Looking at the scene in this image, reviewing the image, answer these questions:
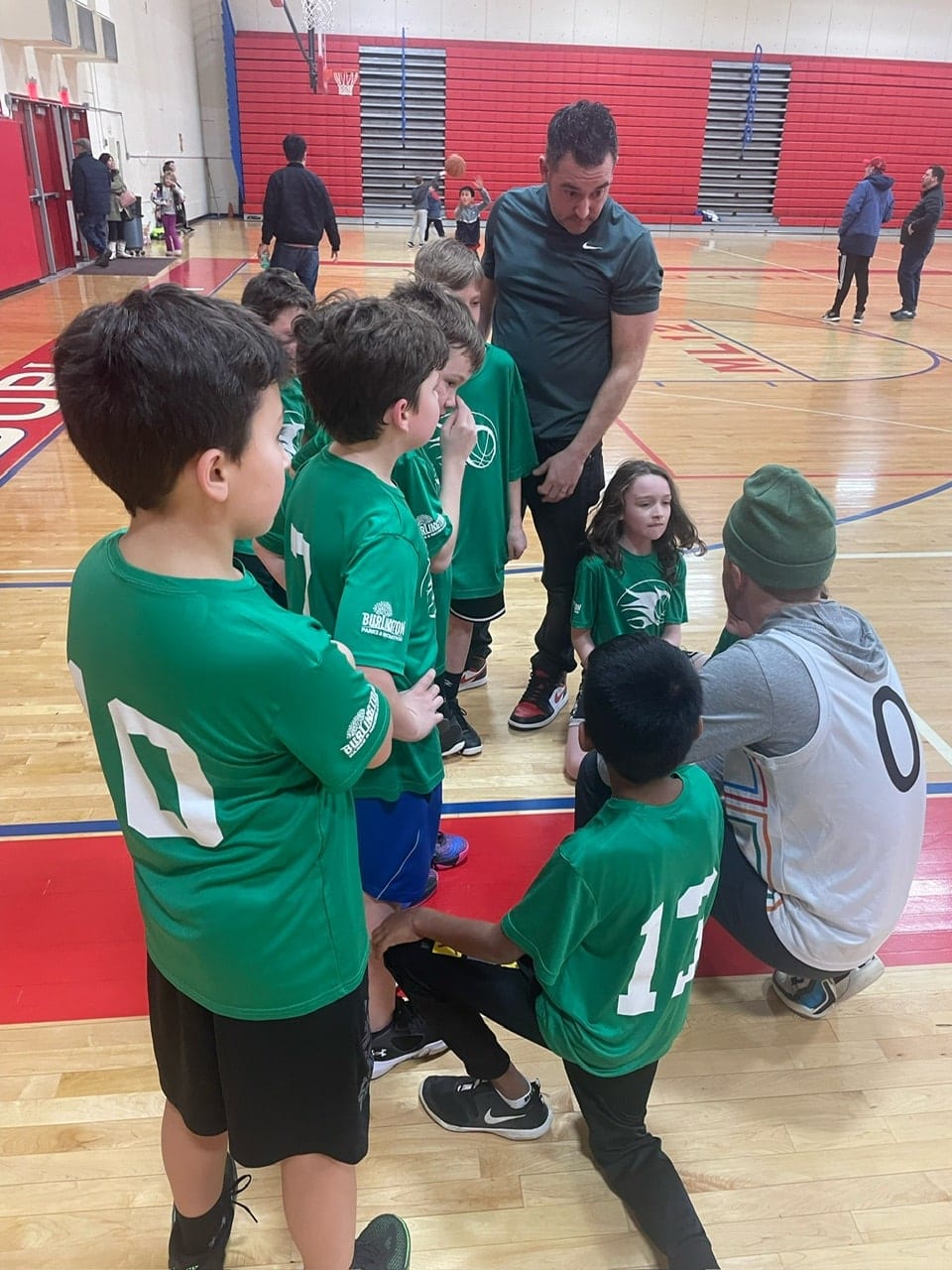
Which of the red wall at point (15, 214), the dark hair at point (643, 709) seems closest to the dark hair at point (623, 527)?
the dark hair at point (643, 709)

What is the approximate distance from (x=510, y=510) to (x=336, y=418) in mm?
1389

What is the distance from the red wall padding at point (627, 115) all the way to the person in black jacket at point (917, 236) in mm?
10124

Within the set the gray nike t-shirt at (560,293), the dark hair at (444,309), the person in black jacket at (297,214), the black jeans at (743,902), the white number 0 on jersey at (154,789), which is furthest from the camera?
the person in black jacket at (297,214)

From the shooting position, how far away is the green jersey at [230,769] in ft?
3.11

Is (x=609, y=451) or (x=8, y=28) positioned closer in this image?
(x=609, y=451)

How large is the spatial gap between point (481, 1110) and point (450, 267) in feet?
7.10

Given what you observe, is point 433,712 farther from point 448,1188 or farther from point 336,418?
point 448,1188

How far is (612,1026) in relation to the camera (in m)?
1.47

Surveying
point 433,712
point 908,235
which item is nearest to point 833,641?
point 433,712

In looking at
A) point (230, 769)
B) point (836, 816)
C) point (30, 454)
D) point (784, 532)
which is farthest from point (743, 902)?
point (30, 454)

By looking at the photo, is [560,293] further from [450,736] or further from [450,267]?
[450,736]

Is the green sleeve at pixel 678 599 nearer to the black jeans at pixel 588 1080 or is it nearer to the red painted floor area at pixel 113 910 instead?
the red painted floor area at pixel 113 910

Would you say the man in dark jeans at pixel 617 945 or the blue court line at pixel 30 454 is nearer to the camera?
the man in dark jeans at pixel 617 945

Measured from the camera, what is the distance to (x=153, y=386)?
90 centimetres
